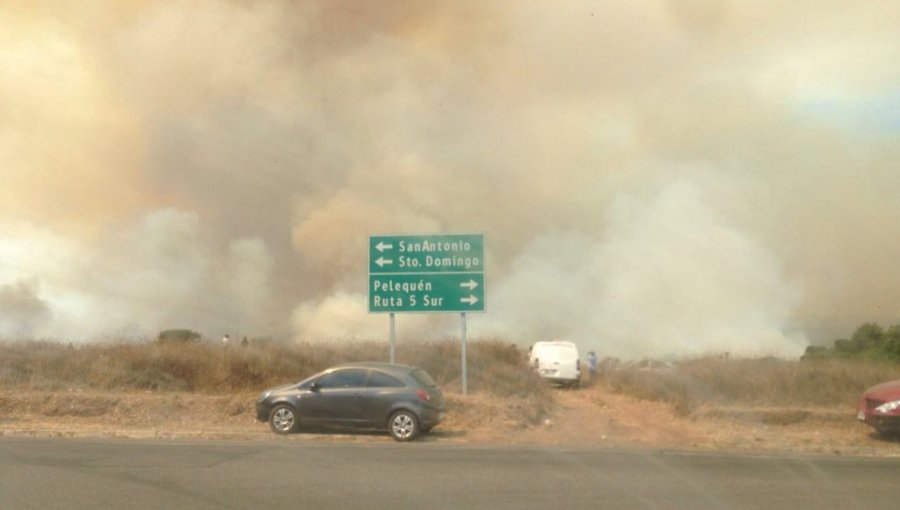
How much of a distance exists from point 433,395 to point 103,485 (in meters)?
9.68

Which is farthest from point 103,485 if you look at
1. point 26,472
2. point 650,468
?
point 650,468

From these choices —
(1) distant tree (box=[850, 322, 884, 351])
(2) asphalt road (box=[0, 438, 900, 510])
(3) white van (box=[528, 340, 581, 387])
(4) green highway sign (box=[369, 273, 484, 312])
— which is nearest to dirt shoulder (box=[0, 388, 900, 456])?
(4) green highway sign (box=[369, 273, 484, 312])

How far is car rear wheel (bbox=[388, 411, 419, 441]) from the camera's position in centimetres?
1969

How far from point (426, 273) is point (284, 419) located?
6.38 m

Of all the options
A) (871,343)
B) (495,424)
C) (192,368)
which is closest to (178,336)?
(192,368)

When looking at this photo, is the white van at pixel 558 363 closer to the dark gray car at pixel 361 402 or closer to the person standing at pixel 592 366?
the person standing at pixel 592 366

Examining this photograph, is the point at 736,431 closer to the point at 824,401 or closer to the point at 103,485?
the point at 824,401

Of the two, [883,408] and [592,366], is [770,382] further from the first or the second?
[592,366]

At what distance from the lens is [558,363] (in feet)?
124

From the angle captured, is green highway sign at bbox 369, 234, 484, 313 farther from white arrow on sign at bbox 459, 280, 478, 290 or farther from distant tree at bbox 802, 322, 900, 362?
distant tree at bbox 802, 322, 900, 362

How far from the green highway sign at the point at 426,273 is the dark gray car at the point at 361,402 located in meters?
4.48

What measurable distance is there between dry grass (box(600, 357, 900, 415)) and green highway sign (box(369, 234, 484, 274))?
743cm

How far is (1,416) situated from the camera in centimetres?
2362

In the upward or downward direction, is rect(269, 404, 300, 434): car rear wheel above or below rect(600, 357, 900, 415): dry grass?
below
